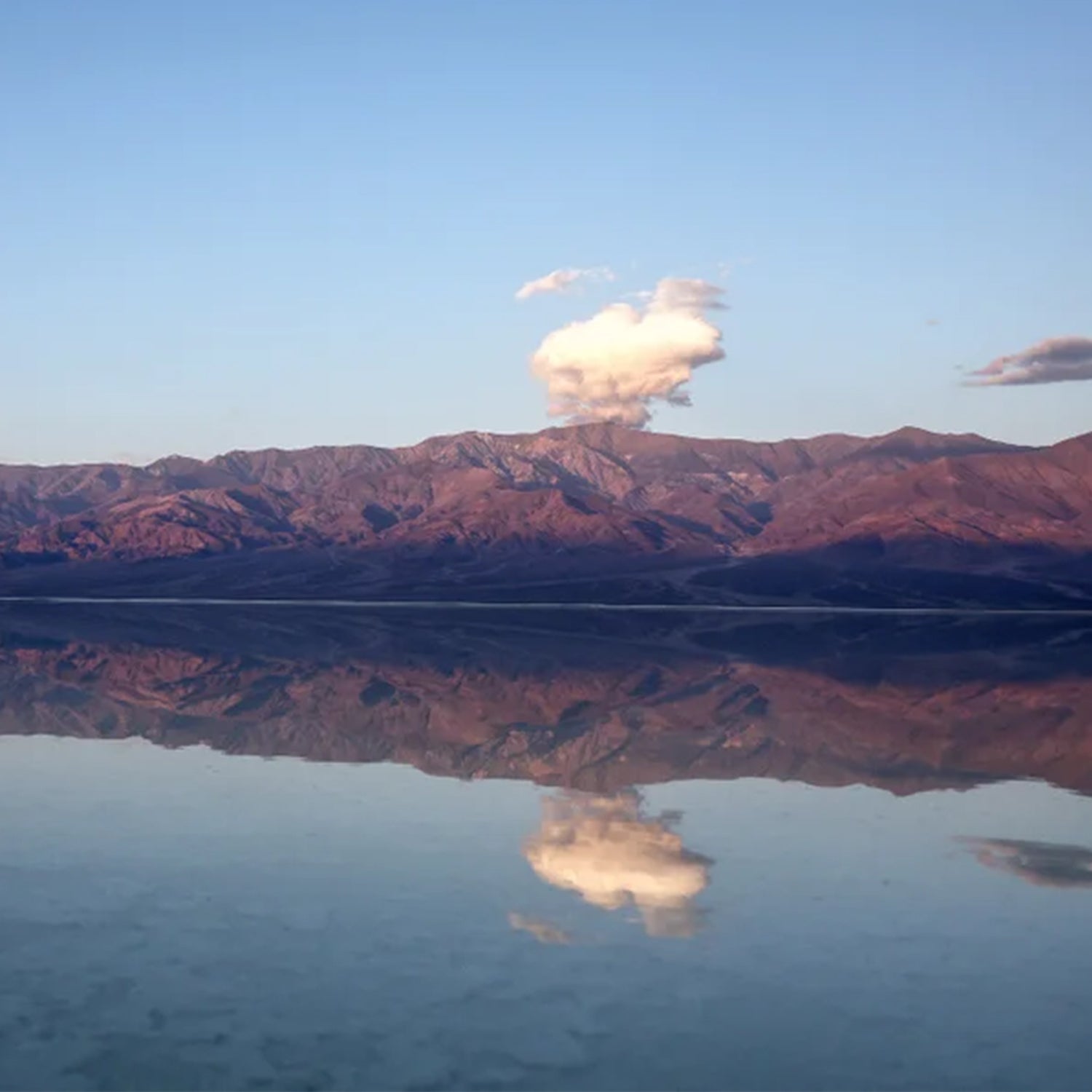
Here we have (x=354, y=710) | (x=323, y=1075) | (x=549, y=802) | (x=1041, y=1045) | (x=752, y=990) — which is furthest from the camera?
(x=354, y=710)

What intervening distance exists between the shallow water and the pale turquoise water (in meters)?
0.06

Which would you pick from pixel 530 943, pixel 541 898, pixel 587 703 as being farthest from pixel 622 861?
pixel 587 703

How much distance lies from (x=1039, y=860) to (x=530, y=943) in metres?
12.1

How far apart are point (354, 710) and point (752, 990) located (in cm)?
3204

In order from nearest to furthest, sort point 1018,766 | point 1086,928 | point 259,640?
1. point 1086,928
2. point 1018,766
3. point 259,640

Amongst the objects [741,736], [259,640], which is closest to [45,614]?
[259,640]

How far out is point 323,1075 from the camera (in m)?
14.7

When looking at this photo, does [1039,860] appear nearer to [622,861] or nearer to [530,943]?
[622,861]

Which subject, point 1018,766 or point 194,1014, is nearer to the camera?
point 194,1014

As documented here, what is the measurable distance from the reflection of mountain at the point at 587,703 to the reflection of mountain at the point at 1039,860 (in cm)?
643

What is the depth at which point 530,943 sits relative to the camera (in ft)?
64.4

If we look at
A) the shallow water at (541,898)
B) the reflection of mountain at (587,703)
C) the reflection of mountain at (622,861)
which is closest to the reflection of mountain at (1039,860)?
the shallow water at (541,898)

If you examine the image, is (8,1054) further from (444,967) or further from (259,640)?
(259,640)

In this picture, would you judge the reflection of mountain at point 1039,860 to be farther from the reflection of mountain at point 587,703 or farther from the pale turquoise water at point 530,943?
the reflection of mountain at point 587,703
